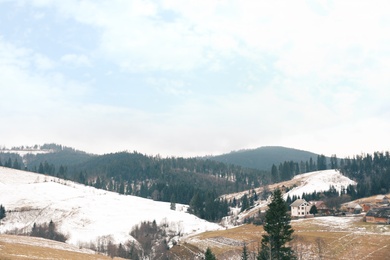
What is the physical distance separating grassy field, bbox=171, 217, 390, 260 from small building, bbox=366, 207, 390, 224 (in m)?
3.67

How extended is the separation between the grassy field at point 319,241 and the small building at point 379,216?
145 inches

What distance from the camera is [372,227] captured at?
116 m

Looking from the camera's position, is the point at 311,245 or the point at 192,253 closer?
the point at 311,245

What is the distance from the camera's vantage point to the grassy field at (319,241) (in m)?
92.4

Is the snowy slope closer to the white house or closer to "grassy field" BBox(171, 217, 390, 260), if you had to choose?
"grassy field" BBox(171, 217, 390, 260)

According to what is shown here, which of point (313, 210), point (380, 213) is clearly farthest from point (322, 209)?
point (380, 213)

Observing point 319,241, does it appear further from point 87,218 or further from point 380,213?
point 87,218

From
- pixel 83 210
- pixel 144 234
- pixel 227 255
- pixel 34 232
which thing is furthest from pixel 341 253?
pixel 83 210

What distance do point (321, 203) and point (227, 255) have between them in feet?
247

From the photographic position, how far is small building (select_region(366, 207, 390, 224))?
12304 centimetres

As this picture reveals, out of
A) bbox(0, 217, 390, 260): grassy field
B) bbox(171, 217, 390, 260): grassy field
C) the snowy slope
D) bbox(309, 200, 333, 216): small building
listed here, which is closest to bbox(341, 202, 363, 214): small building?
bbox(309, 200, 333, 216): small building

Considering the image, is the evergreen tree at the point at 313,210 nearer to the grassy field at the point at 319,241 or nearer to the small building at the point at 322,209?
the small building at the point at 322,209

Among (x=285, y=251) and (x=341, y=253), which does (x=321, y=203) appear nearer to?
(x=341, y=253)

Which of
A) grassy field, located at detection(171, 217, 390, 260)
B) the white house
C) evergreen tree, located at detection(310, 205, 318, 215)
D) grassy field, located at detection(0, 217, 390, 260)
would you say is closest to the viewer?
grassy field, located at detection(0, 217, 390, 260)
